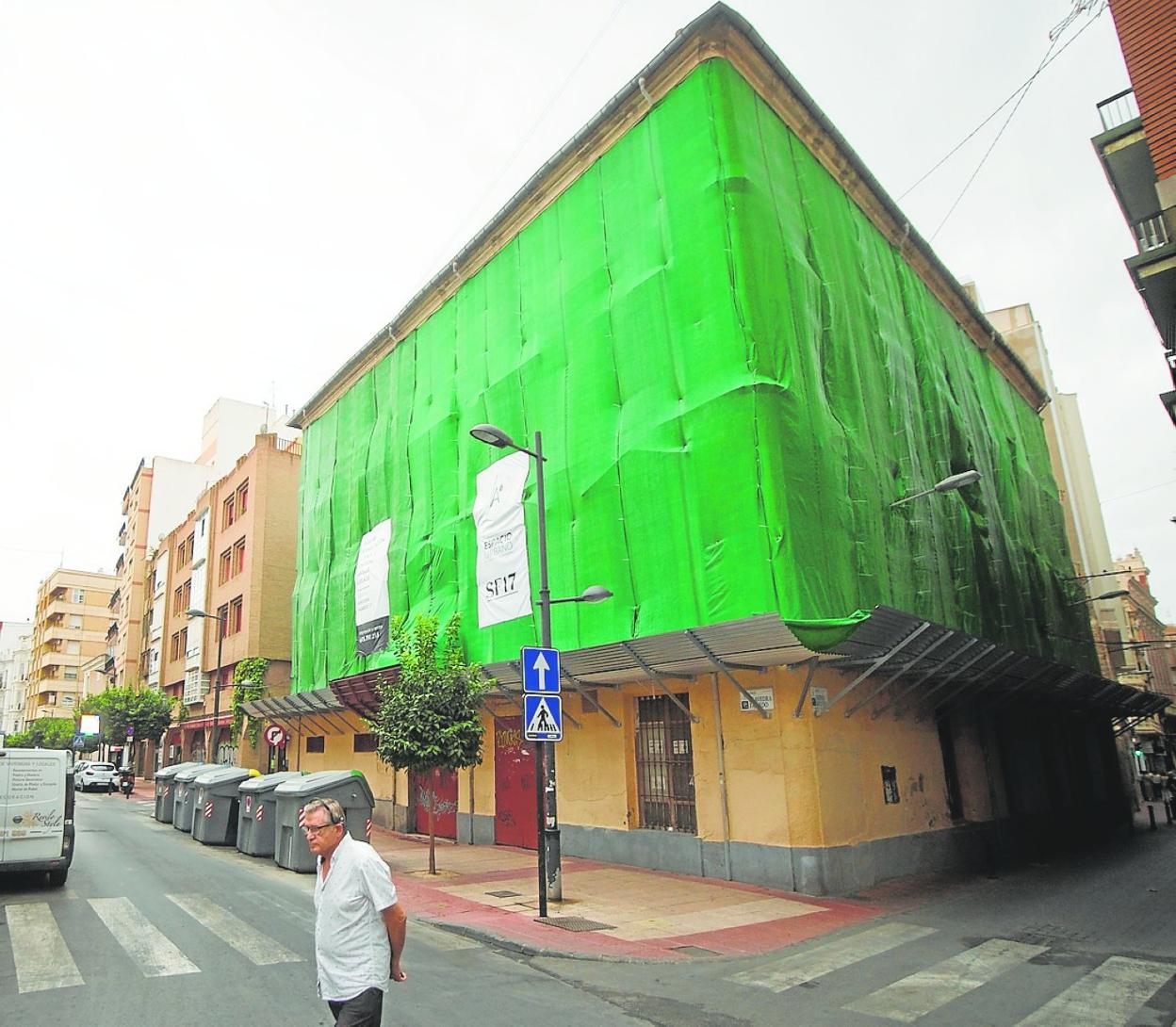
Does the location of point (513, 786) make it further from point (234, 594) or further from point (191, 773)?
point (234, 594)

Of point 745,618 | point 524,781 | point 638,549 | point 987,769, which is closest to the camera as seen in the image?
point 745,618

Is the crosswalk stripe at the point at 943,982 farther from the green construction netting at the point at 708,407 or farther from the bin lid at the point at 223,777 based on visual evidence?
the bin lid at the point at 223,777

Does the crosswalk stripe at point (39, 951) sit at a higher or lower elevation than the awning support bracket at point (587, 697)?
lower

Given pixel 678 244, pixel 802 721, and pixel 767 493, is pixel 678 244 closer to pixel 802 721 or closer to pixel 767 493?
pixel 767 493

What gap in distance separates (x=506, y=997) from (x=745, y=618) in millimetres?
6095

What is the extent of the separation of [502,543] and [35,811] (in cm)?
943

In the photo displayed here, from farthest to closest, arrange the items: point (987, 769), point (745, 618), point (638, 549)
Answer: point (987, 769), point (638, 549), point (745, 618)

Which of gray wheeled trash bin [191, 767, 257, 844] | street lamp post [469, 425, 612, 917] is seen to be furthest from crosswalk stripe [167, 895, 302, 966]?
gray wheeled trash bin [191, 767, 257, 844]

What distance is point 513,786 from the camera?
18.4m

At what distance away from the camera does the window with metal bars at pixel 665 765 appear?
14.5 metres

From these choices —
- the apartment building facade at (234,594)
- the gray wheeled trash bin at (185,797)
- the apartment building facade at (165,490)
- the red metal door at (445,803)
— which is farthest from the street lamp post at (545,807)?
the apartment building facade at (165,490)

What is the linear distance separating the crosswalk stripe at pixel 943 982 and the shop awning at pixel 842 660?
4.00 m

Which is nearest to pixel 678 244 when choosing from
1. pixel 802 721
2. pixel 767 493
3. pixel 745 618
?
pixel 767 493

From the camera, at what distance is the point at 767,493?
1271 cm
